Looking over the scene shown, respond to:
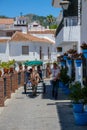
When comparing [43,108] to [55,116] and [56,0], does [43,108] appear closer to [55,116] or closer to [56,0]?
[55,116]

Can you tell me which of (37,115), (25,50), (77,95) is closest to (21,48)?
(25,50)

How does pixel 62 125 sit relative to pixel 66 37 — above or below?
below

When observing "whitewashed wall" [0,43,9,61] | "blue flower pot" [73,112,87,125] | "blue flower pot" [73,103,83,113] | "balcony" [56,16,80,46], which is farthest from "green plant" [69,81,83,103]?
"whitewashed wall" [0,43,9,61]

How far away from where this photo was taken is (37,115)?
1462 cm

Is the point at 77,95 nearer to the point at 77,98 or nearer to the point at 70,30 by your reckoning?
the point at 77,98

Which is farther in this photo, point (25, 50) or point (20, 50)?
point (25, 50)

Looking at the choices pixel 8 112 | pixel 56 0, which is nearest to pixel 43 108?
pixel 8 112

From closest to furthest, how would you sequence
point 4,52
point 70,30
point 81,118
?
point 81,118 < point 70,30 < point 4,52

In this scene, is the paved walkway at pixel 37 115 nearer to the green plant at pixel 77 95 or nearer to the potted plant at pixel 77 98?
the potted plant at pixel 77 98

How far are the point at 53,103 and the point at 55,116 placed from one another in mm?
4009

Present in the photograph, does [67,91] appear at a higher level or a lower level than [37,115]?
higher

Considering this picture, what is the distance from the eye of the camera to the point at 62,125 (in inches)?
492

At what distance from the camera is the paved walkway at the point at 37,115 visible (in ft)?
40.4

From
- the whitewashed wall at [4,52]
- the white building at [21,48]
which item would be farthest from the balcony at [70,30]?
the whitewashed wall at [4,52]
